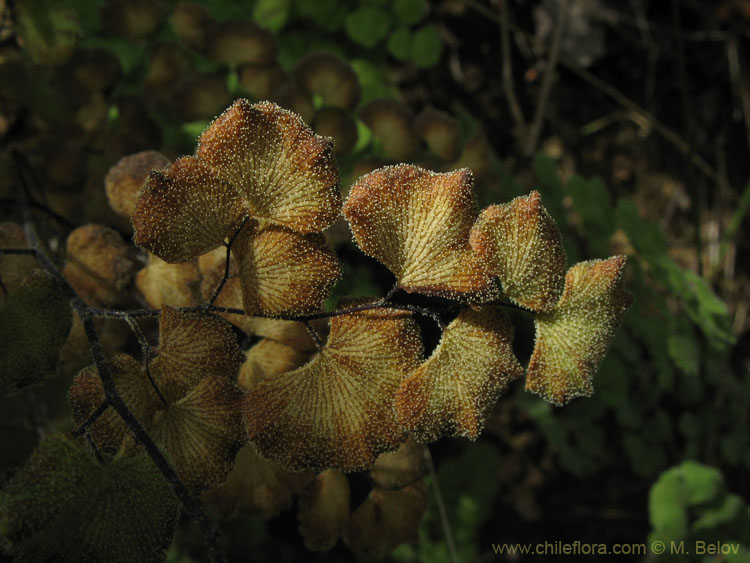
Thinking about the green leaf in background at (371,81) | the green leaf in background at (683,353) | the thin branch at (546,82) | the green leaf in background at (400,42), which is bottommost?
the green leaf in background at (683,353)

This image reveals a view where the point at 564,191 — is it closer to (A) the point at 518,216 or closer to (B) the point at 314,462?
(A) the point at 518,216

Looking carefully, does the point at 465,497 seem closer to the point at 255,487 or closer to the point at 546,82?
the point at 255,487

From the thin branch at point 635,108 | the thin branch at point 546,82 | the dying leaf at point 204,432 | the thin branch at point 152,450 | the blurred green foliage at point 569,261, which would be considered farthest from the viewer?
the thin branch at point 635,108

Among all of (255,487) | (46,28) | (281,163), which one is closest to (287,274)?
(281,163)

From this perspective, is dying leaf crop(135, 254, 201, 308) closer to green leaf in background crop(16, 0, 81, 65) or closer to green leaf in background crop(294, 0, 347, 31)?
green leaf in background crop(16, 0, 81, 65)

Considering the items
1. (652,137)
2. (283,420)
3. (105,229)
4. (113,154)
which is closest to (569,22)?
(652,137)

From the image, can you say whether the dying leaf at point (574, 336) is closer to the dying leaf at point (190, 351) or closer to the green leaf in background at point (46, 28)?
the dying leaf at point (190, 351)

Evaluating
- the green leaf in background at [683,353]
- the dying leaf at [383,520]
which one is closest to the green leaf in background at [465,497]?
the green leaf in background at [683,353]
